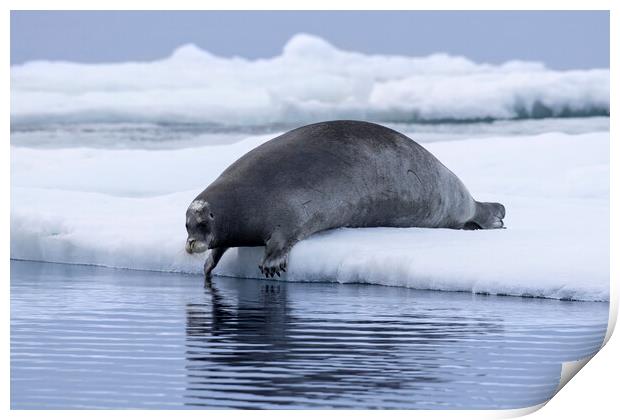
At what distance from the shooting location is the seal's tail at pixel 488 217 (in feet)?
41.4

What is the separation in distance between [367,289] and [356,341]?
97.0 inches

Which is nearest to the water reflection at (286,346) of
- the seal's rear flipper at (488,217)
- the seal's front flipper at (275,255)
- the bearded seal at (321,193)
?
the seal's front flipper at (275,255)

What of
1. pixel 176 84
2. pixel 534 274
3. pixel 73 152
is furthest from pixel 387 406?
pixel 73 152

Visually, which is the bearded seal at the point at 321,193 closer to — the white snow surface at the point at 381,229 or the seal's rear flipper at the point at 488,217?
the seal's rear flipper at the point at 488,217

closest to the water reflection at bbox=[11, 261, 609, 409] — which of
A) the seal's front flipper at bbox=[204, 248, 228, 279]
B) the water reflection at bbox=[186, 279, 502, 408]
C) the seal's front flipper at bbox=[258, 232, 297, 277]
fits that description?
the water reflection at bbox=[186, 279, 502, 408]

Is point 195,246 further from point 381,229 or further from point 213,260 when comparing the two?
point 381,229

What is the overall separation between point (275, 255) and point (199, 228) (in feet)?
2.12

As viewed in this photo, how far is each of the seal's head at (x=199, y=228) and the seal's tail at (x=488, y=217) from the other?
3.19 m

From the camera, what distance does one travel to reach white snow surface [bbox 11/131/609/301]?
31.6 ft

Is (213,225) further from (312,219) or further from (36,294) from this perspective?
(36,294)

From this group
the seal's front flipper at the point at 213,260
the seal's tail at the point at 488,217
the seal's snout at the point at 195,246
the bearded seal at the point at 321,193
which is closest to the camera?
the seal's snout at the point at 195,246

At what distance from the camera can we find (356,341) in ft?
24.3

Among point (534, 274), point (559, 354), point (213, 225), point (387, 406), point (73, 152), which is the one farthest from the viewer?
point (73, 152)

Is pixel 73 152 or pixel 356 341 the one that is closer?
pixel 356 341
